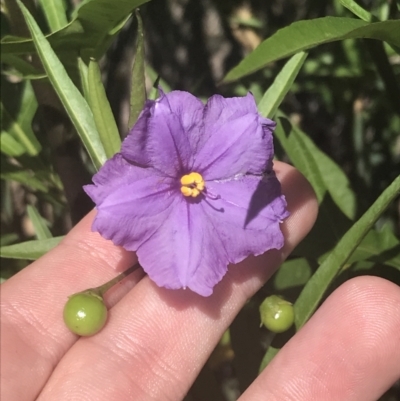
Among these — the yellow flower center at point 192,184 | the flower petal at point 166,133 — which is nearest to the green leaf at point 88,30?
the flower petal at point 166,133

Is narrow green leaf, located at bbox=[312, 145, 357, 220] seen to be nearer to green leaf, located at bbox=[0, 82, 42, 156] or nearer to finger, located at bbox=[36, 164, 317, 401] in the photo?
finger, located at bbox=[36, 164, 317, 401]

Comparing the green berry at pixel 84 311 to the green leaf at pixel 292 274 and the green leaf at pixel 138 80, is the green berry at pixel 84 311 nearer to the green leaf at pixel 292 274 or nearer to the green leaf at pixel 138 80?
the green leaf at pixel 138 80

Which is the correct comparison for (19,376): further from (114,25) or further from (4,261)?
(114,25)

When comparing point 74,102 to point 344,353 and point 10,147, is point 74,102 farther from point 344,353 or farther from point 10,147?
point 344,353

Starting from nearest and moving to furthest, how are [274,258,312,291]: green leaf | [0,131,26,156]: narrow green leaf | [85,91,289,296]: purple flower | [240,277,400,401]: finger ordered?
1. [85,91,289,296]: purple flower
2. [240,277,400,401]: finger
3. [274,258,312,291]: green leaf
4. [0,131,26,156]: narrow green leaf

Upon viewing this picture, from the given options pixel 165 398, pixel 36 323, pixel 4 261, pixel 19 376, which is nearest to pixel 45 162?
pixel 4 261

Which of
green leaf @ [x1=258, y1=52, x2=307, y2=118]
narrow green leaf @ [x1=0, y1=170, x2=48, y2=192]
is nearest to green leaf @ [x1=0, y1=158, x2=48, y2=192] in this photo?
narrow green leaf @ [x1=0, y1=170, x2=48, y2=192]
